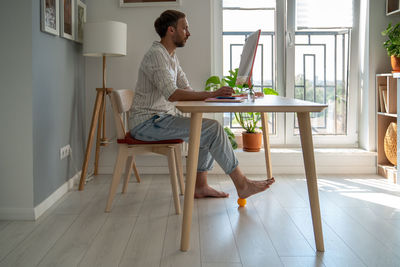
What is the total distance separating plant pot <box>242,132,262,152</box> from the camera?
147 inches

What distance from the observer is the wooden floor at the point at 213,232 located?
5.98 ft

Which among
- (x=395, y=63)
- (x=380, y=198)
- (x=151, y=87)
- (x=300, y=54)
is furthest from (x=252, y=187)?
(x=300, y=54)

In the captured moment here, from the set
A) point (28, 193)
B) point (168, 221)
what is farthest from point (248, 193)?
point (28, 193)

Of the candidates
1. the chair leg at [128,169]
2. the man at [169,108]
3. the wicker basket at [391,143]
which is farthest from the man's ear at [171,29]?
the wicker basket at [391,143]

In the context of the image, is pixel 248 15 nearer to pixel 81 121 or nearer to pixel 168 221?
pixel 81 121

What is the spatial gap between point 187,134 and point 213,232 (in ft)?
2.06

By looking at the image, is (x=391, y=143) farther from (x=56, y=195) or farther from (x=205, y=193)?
(x=56, y=195)

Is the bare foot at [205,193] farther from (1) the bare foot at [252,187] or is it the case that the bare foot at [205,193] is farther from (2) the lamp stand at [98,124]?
(2) the lamp stand at [98,124]

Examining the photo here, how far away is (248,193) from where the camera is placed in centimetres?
252

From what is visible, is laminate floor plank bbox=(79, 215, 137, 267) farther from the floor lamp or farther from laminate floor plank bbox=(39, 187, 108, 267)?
the floor lamp

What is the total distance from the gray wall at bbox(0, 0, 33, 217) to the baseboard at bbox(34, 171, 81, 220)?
0.08m

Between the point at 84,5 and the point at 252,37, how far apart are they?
5.58ft

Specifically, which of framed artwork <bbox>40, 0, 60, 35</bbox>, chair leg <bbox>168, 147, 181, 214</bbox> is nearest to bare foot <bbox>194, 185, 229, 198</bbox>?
chair leg <bbox>168, 147, 181, 214</bbox>

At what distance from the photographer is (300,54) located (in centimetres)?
395
